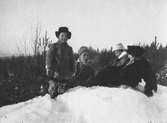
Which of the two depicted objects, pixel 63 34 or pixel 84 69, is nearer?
pixel 63 34

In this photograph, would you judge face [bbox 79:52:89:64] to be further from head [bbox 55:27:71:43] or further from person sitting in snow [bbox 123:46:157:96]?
person sitting in snow [bbox 123:46:157:96]

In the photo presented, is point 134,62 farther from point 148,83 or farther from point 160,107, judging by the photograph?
point 160,107

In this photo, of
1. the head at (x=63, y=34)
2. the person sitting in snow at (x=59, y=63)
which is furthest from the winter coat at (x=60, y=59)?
the head at (x=63, y=34)

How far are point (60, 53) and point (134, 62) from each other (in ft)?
5.31

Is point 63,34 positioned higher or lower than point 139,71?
higher

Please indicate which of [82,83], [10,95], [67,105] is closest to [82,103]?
[67,105]

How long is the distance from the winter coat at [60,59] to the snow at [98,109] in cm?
78

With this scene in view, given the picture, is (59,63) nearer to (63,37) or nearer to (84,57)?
(63,37)

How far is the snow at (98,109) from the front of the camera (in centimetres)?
486

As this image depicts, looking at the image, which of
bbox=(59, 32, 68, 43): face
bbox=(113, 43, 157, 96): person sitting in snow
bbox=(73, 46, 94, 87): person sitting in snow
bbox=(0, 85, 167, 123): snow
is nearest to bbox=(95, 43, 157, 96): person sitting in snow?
bbox=(113, 43, 157, 96): person sitting in snow

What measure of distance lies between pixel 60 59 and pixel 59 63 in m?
0.09

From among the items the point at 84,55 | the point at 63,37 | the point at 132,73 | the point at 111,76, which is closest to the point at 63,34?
the point at 63,37

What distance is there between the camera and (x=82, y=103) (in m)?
5.32

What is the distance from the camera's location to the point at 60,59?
6504 millimetres
